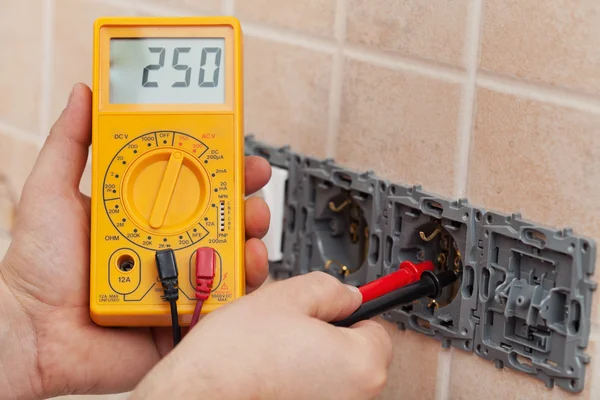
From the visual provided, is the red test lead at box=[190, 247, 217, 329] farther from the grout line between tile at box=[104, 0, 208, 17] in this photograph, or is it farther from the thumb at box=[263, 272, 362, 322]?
the grout line between tile at box=[104, 0, 208, 17]

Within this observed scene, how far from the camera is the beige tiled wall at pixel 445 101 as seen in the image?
1.86 ft

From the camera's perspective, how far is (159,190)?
657 millimetres

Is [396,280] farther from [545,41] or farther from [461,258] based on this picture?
[545,41]

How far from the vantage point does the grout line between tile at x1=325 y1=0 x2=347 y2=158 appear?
71 cm

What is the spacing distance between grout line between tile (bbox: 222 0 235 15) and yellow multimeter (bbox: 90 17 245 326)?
0.14 meters

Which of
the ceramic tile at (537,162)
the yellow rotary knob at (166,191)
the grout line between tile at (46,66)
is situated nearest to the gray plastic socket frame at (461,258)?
the ceramic tile at (537,162)

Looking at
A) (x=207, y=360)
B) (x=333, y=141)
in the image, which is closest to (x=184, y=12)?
(x=333, y=141)

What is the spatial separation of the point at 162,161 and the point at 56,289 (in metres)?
0.13

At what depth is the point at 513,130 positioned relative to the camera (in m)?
0.60

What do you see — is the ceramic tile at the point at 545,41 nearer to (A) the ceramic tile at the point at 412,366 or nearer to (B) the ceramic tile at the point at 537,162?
(B) the ceramic tile at the point at 537,162

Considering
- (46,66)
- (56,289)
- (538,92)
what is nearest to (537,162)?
(538,92)

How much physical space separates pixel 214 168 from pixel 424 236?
6.5 inches

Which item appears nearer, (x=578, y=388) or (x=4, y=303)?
(x=578, y=388)

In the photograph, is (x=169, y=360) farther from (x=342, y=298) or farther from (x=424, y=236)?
(x=424, y=236)
